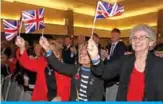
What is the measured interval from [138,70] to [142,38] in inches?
10.2

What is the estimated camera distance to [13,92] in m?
4.33

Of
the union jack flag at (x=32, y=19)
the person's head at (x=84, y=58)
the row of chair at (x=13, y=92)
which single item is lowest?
the row of chair at (x=13, y=92)

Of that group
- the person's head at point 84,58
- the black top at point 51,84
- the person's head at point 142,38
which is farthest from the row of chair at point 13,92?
the person's head at point 142,38

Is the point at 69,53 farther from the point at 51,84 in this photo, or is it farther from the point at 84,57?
the point at 84,57

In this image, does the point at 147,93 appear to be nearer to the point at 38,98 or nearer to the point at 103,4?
Result: the point at 103,4

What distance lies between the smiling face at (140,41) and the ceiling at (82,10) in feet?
36.4

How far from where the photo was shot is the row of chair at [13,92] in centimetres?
404

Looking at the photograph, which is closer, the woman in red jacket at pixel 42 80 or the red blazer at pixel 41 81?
the red blazer at pixel 41 81

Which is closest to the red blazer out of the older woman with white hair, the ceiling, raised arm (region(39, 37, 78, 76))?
raised arm (region(39, 37, 78, 76))

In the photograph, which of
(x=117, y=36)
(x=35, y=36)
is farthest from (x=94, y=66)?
(x=35, y=36)

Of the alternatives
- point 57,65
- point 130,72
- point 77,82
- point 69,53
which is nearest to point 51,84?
point 57,65

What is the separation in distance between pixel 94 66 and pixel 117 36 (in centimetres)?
377

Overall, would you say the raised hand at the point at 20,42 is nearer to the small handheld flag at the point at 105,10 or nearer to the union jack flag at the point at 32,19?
the union jack flag at the point at 32,19

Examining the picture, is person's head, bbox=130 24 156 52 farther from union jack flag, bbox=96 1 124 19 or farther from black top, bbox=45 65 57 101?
black top, bbox=45 65 57 101
